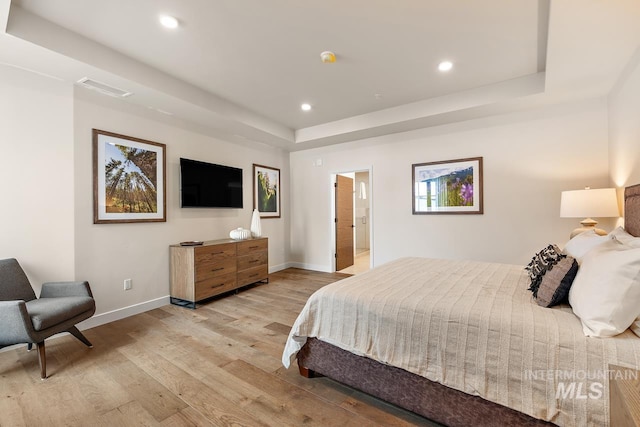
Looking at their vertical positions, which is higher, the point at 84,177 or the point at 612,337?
the point at 84,177

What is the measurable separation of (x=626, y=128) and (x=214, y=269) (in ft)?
15.3

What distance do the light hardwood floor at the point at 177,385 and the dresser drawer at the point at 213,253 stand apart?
0.85 m

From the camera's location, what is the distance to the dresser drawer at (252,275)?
4.13 meters

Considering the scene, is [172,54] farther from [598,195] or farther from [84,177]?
[598,195]

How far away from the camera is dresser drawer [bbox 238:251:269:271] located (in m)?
4.14

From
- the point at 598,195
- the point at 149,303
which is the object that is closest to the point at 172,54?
the point at 149,303

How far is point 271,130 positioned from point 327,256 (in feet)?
8.49

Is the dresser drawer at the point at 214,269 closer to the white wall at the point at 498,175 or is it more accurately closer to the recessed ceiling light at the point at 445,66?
the white wall at the point at 498,175

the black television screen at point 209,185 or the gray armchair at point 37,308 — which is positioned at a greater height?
the black television screen at point 209,185

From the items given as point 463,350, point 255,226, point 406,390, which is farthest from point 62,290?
point 463,350

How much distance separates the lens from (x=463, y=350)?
138cm

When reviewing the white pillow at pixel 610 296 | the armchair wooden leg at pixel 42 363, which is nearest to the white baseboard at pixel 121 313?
the armchair wooden leg at pixel 42 363

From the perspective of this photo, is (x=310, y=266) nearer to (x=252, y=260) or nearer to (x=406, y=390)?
(x=252, y=260)

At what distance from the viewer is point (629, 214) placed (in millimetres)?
2359
